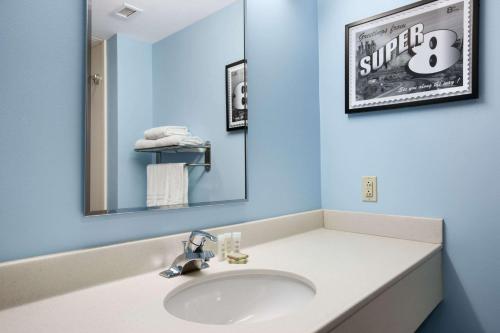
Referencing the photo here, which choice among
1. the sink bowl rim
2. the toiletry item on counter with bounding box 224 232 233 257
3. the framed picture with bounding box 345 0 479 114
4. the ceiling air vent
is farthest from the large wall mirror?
the framed picture with bounding box 345 0 479 114

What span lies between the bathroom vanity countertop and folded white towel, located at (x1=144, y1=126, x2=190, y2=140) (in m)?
0.39

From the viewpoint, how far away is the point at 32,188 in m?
0.76

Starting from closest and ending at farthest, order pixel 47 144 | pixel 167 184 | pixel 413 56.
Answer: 1. pixel 47 144
2. pixel 167 184
3. pixel 413 56

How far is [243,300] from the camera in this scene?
Answer: 0.96 meters

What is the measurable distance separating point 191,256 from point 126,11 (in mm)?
715

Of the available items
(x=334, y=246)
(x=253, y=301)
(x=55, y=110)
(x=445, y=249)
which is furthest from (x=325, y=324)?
(x=445, y=249)

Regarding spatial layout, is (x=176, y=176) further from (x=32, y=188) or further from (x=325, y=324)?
(x=325, y=324)

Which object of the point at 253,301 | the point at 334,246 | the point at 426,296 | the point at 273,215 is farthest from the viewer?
the point at 273,215

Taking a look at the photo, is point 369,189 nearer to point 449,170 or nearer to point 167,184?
point 449,170

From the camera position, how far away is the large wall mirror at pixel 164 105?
2.92ft

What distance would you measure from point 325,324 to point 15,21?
0.91m

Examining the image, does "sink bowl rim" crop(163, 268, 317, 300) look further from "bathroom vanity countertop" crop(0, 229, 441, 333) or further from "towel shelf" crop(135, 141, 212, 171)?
"towel shelf" crop(135, 141, 212, 171)

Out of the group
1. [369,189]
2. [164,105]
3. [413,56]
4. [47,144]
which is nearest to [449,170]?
[369,189]

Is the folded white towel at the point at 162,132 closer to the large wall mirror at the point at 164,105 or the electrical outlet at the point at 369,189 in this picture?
the large wall mirror at the point at 164,105
